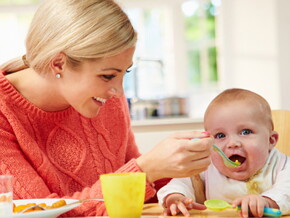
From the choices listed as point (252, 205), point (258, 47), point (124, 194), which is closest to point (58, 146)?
point (124, 194)

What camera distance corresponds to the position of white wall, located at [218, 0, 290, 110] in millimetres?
4219

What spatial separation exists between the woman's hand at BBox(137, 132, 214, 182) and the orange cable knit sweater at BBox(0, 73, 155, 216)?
0.26ft

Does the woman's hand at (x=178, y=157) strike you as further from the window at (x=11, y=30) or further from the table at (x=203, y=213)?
the window at (x=11, y=30)

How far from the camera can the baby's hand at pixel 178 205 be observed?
113 cm

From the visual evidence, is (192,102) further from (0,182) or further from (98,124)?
(0,182)

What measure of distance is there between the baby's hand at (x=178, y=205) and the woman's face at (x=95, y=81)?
38cm

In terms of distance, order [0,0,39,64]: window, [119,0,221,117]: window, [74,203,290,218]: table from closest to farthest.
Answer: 1. [74,203,290,218]: table
2. [0,0,39,64]: window
3. [119,0,221,117]: window

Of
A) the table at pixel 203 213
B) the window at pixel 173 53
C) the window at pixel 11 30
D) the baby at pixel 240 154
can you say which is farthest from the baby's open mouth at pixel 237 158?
the window at pixel 11 30

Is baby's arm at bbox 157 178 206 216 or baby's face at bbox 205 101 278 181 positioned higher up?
baby's face at bbox 205 101 278 181

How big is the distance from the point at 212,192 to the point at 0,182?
647mm

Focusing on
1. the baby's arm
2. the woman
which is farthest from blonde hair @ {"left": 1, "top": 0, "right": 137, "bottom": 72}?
the baby's arm

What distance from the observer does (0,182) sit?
98 cm

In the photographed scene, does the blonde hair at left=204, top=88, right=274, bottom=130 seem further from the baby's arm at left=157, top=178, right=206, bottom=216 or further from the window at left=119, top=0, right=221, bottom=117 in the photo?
the window at left=119, top=0, right=221, bottom=117

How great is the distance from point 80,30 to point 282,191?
2.25 feet
